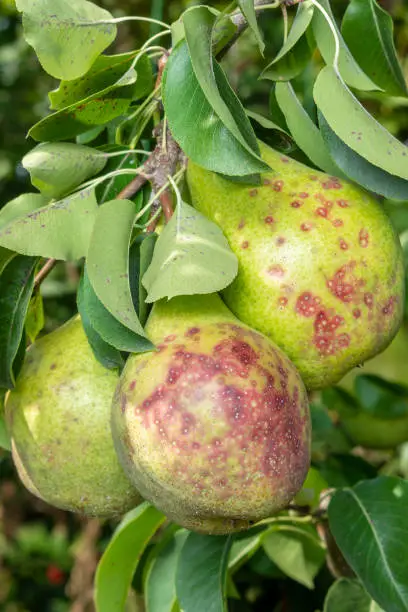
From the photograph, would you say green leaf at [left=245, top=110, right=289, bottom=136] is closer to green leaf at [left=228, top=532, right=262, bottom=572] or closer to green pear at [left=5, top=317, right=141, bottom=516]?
green pear at [left=5, top=317, right=141, bottom=516]

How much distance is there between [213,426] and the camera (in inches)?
36.8

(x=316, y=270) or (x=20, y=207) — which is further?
(x=20, y=207)

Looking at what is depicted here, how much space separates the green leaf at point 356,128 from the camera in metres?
1.03

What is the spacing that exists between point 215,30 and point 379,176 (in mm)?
293

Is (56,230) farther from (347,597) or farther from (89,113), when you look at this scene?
(347,597)

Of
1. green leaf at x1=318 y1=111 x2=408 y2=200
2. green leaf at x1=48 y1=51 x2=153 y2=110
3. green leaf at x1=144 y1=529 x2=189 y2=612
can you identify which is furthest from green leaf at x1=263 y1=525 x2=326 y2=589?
green leaf at x1=48 y1=51 x2=153 y2=110

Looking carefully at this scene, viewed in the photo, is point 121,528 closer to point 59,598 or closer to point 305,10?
point 305,10

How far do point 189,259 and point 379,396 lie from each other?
1.12m

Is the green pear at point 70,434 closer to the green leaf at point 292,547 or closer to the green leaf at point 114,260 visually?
the green leaf at point 114,260

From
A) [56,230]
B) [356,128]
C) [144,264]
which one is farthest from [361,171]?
[56,230]

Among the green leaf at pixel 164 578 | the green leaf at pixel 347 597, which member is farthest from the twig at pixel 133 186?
the green leaf at pixel 347 597

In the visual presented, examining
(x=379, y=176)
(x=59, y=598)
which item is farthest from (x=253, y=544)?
(x=59, y=598)

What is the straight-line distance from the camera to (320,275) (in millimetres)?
1052

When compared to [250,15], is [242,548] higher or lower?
lower
